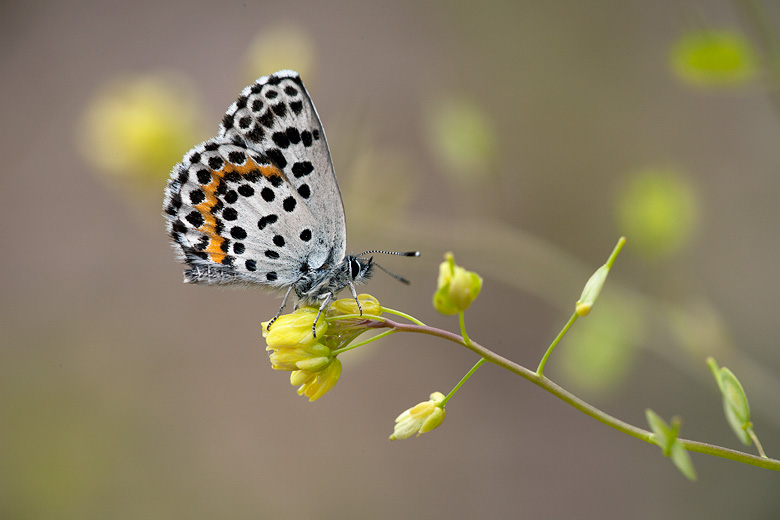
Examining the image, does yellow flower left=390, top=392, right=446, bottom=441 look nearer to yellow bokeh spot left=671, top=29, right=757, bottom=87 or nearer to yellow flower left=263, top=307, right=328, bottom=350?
yellow flower left=263, top=307, right=328, bottom=350

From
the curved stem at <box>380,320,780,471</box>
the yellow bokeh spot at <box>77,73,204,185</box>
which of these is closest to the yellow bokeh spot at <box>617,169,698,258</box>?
the curved stem at <box>380,320,780,471</box>

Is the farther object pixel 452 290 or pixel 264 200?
pixel 264 200

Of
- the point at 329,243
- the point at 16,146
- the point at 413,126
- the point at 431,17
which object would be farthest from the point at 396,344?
the point at 16,146

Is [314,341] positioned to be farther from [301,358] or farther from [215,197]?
[215,197]

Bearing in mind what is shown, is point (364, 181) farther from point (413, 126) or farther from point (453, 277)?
point (413, 126)

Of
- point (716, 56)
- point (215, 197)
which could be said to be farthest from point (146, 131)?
point (716, 56)

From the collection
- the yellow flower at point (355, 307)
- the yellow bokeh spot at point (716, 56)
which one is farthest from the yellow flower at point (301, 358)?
the yellow bokeh spot at point (716, 56)
